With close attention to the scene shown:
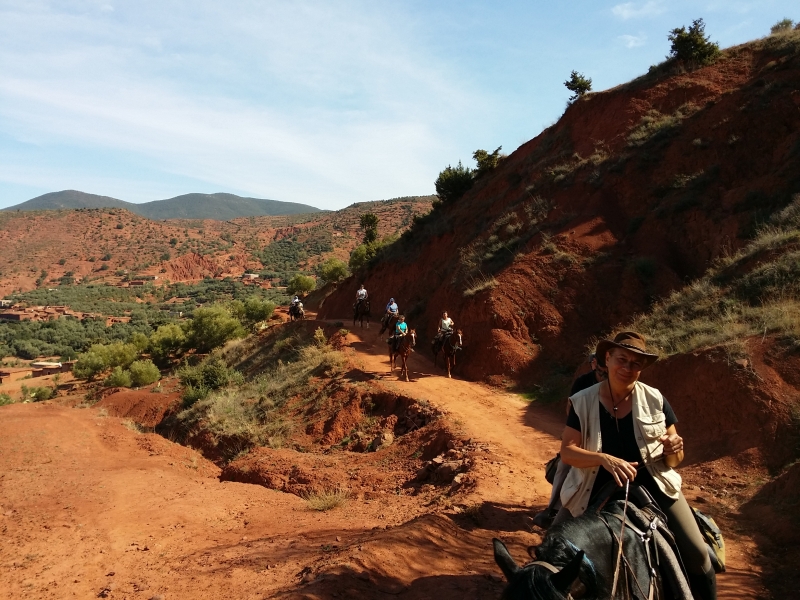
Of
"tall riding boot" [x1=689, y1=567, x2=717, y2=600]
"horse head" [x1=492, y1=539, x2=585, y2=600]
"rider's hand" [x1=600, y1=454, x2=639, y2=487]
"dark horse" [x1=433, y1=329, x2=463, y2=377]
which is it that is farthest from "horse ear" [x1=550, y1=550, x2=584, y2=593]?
"dark horse" [x1=433, y1=329, x2=463, y2=377]

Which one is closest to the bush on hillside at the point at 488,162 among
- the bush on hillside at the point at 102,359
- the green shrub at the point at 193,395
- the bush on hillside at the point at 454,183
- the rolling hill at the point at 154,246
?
the bush on hillside at the point at 454,183

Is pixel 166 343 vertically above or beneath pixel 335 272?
beneath

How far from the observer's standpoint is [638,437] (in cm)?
326

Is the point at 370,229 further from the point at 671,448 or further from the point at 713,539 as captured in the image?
the point at 671,448

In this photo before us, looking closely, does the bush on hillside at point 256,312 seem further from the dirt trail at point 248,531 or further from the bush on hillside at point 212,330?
the dirt trail at point 248,531

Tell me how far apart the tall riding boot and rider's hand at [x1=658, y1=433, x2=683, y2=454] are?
0.77 metres

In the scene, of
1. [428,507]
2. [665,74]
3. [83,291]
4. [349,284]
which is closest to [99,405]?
[349,284]

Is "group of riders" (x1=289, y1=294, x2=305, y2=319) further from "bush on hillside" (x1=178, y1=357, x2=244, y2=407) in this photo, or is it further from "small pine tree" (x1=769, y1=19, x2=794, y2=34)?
"small pine tree" (x1=769, y1=19, x2=794, y2=34)

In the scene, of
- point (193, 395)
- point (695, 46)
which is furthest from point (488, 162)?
point (193, 395)

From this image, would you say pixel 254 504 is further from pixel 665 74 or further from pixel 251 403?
pixel 665 74

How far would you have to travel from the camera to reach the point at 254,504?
9.20 meters

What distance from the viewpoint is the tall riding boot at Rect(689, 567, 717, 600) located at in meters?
3.35

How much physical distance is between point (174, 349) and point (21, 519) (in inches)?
1205

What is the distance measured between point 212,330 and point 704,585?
35552 millimetres
